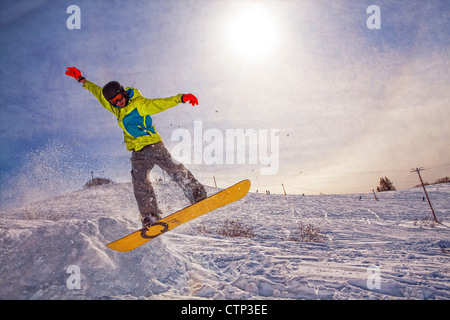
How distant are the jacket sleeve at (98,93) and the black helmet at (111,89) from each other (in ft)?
1.20

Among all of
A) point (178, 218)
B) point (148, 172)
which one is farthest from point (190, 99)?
point (178, 218)

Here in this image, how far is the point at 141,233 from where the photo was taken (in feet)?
10.9

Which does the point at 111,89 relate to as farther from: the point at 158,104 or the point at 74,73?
the point at 74,73

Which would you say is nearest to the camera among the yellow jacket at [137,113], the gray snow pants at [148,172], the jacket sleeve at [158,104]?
the jacket sleeve at [158,104]

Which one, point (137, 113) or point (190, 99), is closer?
point (190, 99)

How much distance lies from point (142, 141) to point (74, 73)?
6.61 ft

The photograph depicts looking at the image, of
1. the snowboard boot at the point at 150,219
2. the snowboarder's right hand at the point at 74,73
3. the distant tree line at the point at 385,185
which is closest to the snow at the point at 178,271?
the snowboard boot at the point at 150,219

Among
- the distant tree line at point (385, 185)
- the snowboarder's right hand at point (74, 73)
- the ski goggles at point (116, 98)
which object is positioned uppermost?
the snowboarder's right hand at point (74, 73)

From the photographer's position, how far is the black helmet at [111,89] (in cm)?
356

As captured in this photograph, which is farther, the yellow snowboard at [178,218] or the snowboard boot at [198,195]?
the snowboard boot at [198,195]

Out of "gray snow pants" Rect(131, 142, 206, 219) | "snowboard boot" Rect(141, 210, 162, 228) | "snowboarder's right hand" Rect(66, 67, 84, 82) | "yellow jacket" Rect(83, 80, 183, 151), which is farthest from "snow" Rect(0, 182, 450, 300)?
"snowboarder's right hand" Rect(66, 67, 84, 82)

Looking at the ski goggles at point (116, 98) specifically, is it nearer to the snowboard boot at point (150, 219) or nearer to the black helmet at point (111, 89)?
the black helmet at point (111, 89)

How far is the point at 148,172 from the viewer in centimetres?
409
